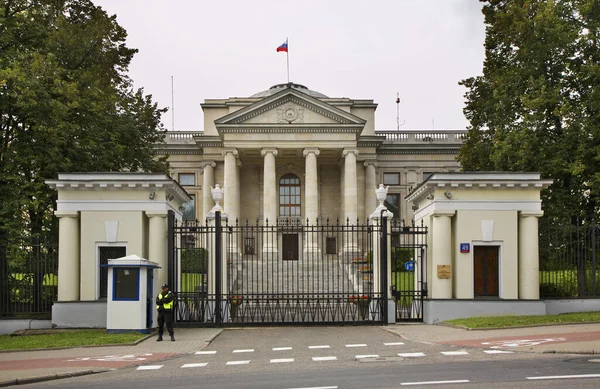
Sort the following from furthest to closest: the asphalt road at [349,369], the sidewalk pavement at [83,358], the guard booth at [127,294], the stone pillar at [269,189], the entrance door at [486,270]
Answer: the stone pillar at [269,189]
the entrance door at [486,270]
the guard booth at [127,294]
the sidewalk pavement at [83,358]
the asphalt road at [349,369]

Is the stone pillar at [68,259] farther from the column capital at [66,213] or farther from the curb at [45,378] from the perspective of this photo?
the curb at [45,378]

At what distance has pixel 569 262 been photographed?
81.5 feet

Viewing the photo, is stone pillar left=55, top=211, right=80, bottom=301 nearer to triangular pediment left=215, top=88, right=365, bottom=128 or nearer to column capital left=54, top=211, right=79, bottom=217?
column capital left=54, top=211, right=79, bottom=217

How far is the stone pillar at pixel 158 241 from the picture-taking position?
23.5 metres

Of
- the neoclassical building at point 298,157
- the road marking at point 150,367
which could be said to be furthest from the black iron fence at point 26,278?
the neoclassical building at point 298,157

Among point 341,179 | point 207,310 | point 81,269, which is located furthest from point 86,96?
point 341,179

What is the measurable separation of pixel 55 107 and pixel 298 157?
34678 millimetres

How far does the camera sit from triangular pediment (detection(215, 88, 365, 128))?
182 feet

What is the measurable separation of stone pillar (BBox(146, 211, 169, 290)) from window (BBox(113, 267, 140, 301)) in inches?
75.9

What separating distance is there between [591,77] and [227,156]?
99.3 feet

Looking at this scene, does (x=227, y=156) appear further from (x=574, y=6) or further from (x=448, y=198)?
(x=448, y=198)

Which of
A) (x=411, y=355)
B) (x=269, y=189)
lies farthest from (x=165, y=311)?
(x=269, y=189)

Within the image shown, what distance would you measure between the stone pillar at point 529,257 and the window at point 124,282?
1259 cm

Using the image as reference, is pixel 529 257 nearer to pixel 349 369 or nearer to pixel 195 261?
pixel 195 261
